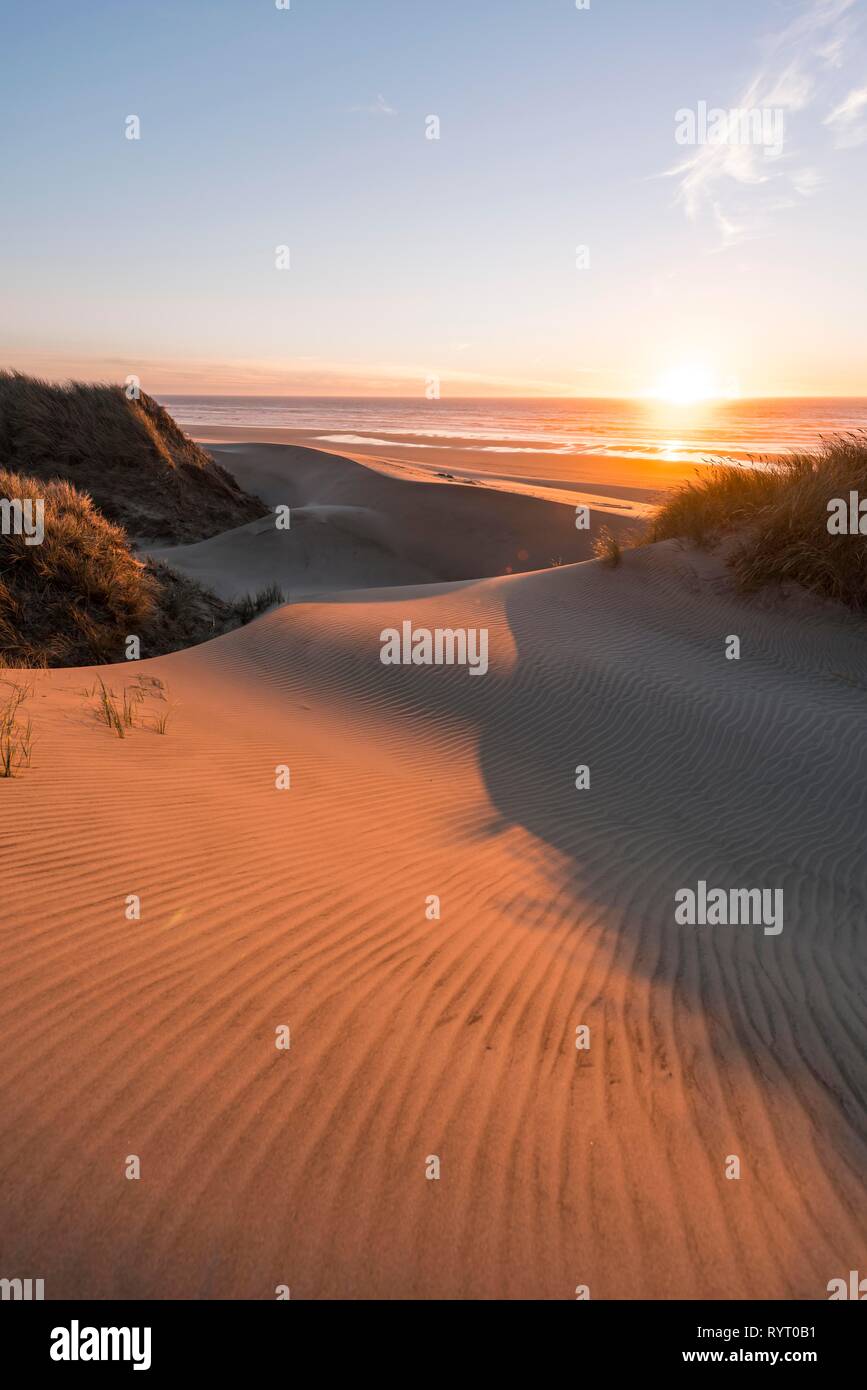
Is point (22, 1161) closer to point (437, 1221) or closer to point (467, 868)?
point (437, 1221)

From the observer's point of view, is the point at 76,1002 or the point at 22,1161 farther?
the point at 76,1002

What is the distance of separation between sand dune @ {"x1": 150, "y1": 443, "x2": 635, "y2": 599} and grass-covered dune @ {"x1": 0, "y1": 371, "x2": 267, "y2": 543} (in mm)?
1550

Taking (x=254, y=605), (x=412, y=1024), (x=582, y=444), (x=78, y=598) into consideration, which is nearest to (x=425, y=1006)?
(x=412, y=1024)

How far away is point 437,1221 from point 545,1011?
44.9 inches

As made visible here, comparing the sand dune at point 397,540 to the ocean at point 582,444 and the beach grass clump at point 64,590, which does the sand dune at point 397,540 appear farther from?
the ocean at point 582,444

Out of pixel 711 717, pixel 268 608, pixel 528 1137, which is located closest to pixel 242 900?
pixel 528 1137

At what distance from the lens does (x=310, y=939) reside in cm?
353

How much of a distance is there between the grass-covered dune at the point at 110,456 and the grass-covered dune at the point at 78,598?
713 centimetres

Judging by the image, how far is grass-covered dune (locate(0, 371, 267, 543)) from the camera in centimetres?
1802

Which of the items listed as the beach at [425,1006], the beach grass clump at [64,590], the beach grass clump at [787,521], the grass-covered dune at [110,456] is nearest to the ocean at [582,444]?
the beach grass clump at [787,521]

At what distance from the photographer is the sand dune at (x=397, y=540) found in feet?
57.2

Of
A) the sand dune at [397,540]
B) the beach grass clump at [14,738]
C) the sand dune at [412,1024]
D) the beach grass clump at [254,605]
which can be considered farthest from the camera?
the sand dune at [397,540]

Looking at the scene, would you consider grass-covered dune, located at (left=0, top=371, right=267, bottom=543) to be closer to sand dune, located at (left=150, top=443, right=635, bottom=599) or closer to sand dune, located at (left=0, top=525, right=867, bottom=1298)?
sand dune, located at (left=150, top=443, right=635, bottom=599)

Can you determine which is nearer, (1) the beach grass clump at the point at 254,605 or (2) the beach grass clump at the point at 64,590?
(2) the beach grass clump at the point at 64,590
